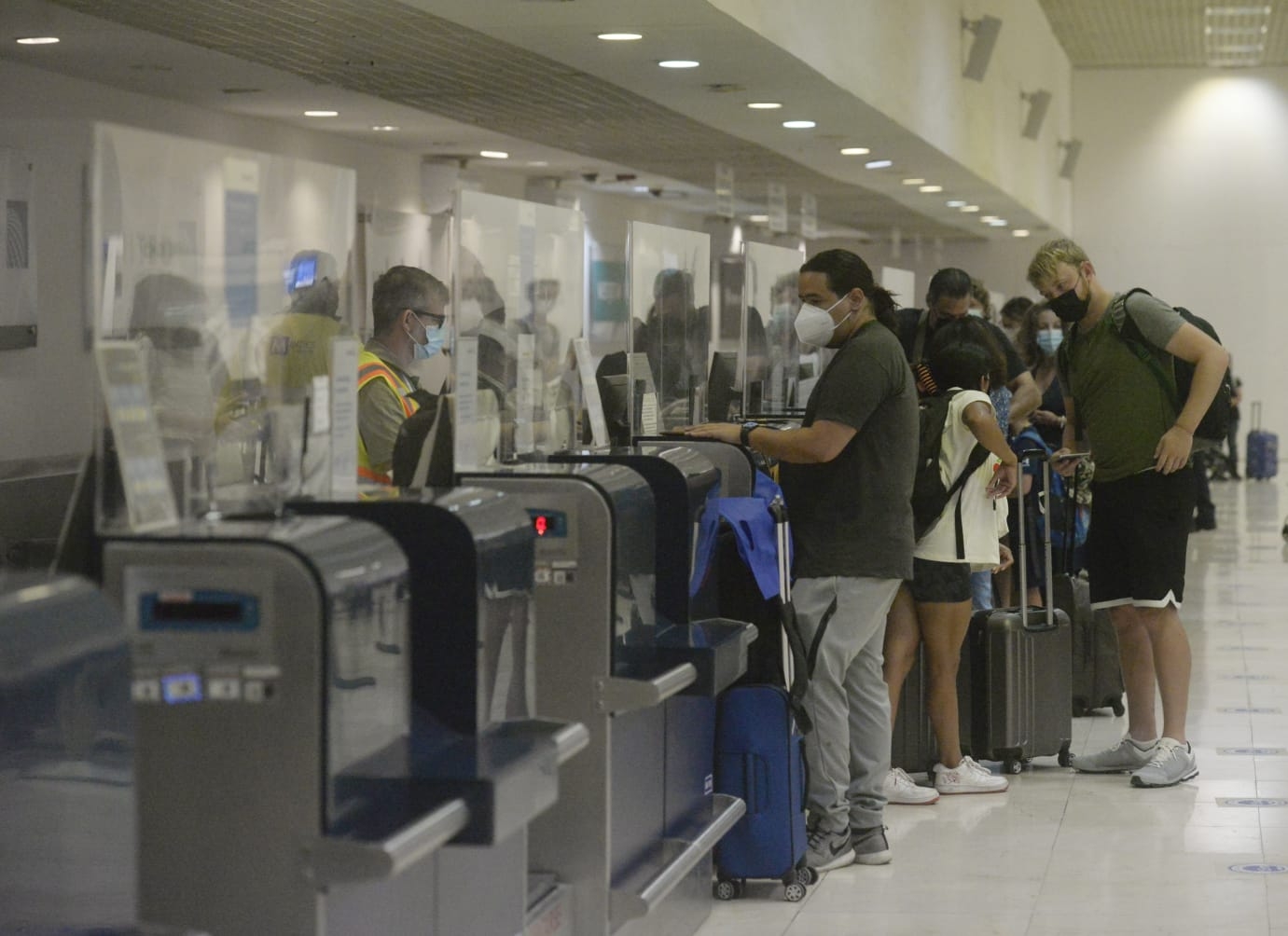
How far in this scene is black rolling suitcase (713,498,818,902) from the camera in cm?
430

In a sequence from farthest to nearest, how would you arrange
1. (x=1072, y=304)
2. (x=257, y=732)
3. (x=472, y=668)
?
(x=1072, y=304) < (x=472, y=668) < (x=257, y=732)

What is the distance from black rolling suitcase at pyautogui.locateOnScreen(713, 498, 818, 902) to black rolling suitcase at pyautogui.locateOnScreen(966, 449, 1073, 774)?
57.4 inches

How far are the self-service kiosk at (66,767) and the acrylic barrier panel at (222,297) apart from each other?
38 cm

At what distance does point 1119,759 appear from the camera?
18.9ft

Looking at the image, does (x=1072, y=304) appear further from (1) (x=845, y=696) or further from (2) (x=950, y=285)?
(1) (x=845, y=696)

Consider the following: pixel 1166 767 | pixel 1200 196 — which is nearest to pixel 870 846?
pixel 1166 767

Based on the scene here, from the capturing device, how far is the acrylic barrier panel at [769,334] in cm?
542

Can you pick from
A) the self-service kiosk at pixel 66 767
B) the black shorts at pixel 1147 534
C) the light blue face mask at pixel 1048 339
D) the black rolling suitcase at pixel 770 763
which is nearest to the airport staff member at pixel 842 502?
the black rolling suitcase at pixel 770 763

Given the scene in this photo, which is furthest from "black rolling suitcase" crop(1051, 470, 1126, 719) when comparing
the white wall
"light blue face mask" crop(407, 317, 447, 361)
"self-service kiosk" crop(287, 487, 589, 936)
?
the white wall

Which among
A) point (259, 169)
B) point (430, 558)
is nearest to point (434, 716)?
point (430, 558)

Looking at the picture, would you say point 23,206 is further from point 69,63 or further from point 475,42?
point 475,42

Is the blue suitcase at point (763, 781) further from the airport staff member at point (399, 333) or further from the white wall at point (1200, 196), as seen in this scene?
the white wall at point (1200, 196)

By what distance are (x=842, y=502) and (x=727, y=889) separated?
3.30 feet

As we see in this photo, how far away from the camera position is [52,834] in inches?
87.4
